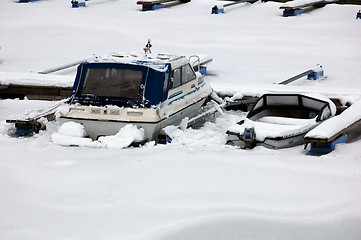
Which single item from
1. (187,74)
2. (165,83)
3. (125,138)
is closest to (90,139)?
(125,138)

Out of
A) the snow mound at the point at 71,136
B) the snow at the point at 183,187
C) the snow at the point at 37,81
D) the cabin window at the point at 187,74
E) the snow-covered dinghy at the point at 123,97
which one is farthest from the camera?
the snow at the point at 37,81

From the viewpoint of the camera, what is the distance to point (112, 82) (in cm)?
994

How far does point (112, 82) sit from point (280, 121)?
3341 mm

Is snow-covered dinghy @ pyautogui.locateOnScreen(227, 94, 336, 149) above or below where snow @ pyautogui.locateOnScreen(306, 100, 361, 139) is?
below

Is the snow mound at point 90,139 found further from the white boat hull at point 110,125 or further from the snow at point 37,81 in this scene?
the snow at point 37,81

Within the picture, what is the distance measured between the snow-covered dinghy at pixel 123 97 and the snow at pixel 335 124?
2.77 meters

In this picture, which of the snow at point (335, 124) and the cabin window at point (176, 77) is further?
the cabin window at point (176, 77)

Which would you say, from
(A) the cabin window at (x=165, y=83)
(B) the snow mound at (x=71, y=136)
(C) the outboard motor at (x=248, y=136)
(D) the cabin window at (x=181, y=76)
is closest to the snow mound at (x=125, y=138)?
(B) the snow mound at (x=71, y=136)

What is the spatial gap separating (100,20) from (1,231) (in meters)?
18.6

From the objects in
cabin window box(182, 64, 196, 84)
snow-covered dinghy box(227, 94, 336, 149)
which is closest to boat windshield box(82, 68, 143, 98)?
cabin window box(182, 64, 196, 84)

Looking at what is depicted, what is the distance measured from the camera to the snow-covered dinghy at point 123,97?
955cm

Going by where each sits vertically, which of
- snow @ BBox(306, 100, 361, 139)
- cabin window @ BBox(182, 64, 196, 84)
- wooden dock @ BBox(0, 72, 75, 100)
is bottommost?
wooden dock @ BBox(0, 72, 75, 100)

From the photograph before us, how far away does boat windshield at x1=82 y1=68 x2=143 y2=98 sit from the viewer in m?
9.85

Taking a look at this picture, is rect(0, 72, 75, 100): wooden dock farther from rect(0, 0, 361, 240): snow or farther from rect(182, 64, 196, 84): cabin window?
rect(182, 64, 196, 84): cabin window
